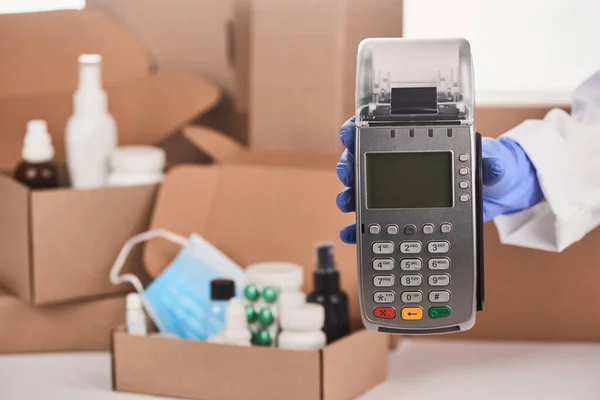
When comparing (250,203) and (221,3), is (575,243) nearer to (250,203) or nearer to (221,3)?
(250,203)

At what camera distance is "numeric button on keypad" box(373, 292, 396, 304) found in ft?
2.05

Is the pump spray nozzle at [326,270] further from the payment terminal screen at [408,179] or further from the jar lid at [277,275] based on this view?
the payment terminal screen at [408,179]

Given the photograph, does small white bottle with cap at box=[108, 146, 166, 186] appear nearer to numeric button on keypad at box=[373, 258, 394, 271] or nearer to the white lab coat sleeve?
the white lab coat sleeve

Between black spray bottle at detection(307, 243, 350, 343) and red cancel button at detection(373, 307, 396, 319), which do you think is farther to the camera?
black spray bottle at detection(307, 243, 350, 343)

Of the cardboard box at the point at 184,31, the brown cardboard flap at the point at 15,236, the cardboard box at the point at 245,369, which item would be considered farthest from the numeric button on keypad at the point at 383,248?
the cardboard box at the point at 184,31

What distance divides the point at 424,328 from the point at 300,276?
0.32m

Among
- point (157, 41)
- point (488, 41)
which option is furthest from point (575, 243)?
point (157, 41)

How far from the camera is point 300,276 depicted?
0.94m

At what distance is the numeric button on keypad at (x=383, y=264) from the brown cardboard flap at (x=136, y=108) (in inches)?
21.7

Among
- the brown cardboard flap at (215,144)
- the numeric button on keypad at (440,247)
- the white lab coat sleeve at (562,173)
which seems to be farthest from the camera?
the brown cardboard flap at (215,144)

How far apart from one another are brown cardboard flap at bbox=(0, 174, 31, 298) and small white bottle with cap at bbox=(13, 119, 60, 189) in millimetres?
18

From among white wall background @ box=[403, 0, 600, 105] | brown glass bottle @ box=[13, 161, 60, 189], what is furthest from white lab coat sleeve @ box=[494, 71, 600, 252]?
brown glass bottle @ box=[13, 161, 60, 189]

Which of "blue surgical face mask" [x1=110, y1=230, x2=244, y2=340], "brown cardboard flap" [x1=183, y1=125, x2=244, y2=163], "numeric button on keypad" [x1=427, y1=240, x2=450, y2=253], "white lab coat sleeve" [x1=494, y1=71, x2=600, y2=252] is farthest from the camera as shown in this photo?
"brown cardboard flap" [x1=183, y1=125, x2=244, y2=163]

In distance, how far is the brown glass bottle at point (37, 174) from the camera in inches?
40.4
